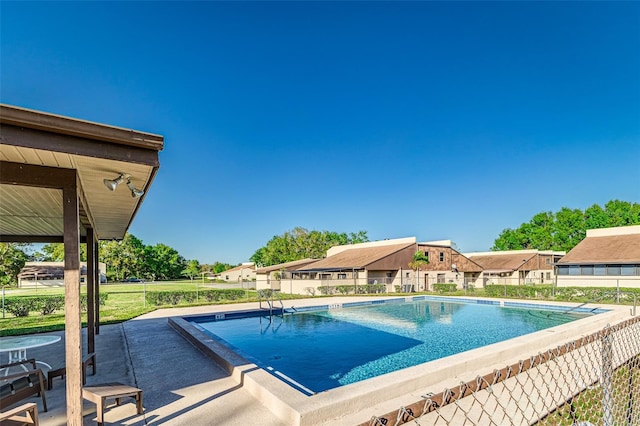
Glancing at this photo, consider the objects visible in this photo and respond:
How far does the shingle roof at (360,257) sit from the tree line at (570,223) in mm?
41475

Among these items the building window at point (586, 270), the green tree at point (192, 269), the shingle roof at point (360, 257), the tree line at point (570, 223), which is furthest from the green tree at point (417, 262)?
the green tree at point (192, 269)

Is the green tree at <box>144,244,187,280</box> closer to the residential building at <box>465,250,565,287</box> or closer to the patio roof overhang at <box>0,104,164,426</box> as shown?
the residential building at <box>465,250,565,287</box>

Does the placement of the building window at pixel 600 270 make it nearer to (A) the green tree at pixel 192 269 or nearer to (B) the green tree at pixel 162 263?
(B) the green tree at pixel 162 263

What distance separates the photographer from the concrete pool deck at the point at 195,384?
447 cm

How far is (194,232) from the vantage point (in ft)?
163

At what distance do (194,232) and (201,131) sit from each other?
29.5 metres

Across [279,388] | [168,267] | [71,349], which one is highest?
[71,349]

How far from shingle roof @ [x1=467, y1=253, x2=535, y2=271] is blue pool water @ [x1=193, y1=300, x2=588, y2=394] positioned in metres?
20.8

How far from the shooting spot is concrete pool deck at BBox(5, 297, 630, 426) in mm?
4473

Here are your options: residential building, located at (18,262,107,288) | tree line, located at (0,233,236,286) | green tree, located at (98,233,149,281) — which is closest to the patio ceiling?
residential building, located at (18,262,107,288)

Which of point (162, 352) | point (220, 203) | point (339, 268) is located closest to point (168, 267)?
point (220, 203)

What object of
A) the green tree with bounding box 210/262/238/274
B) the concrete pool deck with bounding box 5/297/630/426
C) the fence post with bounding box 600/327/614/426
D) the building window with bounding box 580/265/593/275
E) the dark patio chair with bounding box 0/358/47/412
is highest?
the fence post with bounding box 600/327/614/426

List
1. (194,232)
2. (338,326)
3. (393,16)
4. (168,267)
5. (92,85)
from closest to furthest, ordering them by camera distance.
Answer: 1. (92,85)
2. (338,326)
3. (393,16)
4. (194,232)
5. (168,267)

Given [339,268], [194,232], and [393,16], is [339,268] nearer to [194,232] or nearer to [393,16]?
[393,16]
